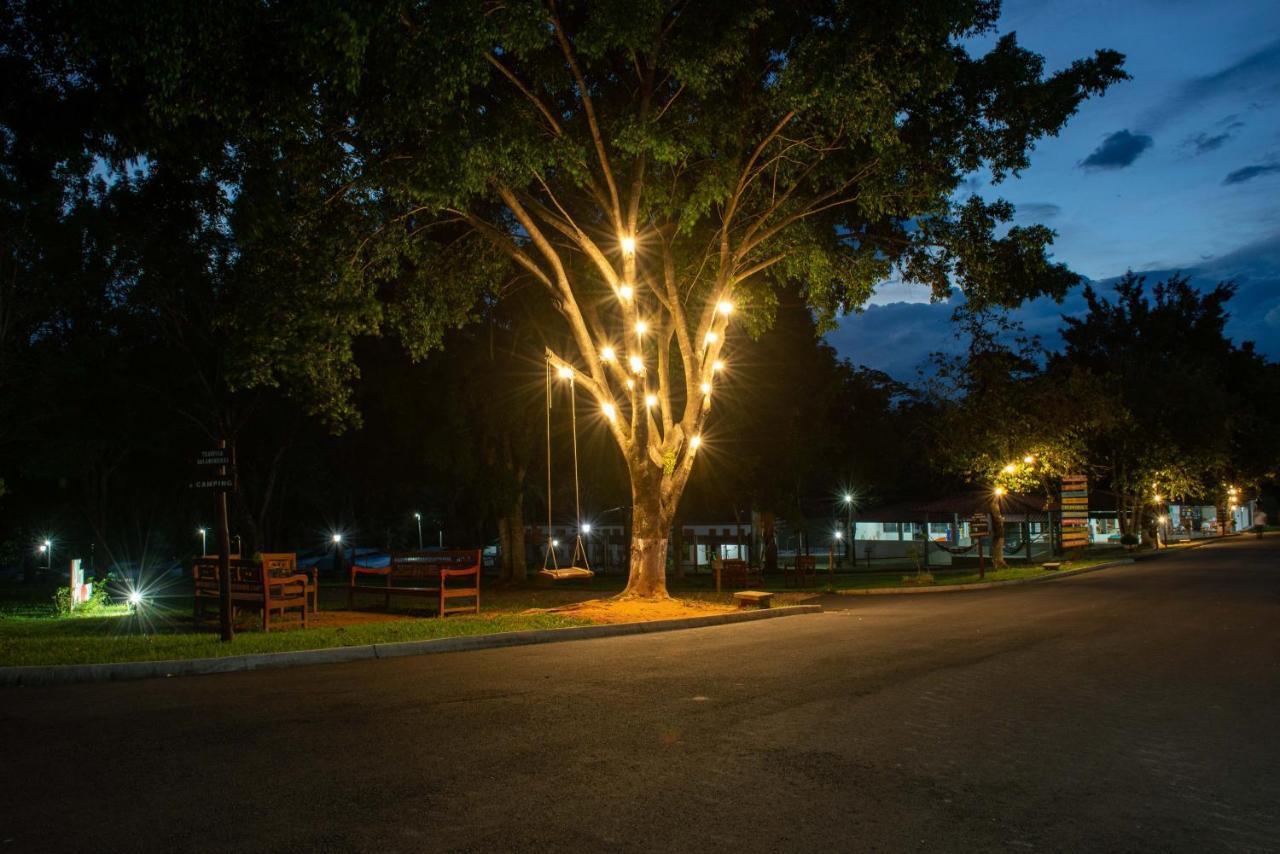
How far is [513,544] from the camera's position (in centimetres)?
3078

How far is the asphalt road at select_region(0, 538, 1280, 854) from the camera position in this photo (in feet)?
15.3

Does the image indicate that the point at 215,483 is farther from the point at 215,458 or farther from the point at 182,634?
the point at 182,634

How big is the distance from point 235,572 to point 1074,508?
33.3 metres

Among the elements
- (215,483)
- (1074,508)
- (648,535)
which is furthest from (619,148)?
(1074,508)

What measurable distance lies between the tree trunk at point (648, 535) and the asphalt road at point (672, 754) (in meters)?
7.36

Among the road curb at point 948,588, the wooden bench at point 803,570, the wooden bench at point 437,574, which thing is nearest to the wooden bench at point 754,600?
the wooden bench at point 437,574

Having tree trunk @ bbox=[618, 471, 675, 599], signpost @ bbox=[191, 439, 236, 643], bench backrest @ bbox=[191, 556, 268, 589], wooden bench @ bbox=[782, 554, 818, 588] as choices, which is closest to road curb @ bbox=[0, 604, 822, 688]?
signpost @ bbox=[191, 439, 236, 643]

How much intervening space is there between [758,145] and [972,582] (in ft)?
48.4

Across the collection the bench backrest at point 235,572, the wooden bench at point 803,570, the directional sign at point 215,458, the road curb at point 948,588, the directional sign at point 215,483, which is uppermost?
the directional sign at point 215,458

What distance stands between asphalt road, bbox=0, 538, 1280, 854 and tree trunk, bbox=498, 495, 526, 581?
743 inches

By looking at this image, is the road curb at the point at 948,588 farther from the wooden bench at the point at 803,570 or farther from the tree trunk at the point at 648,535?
the tree trunk at the point at 648,535

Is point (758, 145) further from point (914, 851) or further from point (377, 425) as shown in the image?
point (377, 425)

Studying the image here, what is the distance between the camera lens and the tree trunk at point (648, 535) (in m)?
18.5

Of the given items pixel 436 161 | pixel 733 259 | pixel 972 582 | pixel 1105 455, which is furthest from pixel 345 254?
pixel 1105 455
